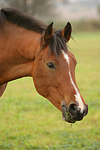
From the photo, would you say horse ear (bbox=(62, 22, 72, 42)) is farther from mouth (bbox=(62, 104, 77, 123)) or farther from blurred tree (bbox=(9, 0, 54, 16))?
blurred tree (bbox=(9, 0, 54, 16))

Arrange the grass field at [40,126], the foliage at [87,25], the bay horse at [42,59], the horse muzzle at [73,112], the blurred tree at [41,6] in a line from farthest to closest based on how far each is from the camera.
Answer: the foliage at [87,25] < the blurred tree at [41,6] < the grass field at [40,126] < the bay horse at [42,59] < the horse muzzle at [73,112]

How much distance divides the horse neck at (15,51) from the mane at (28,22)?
0.19 feet

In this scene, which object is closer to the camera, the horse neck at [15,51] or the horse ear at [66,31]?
the horse ear at [66,31]

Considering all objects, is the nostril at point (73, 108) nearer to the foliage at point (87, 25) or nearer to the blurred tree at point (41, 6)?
the blurred tree at point (41, 6)

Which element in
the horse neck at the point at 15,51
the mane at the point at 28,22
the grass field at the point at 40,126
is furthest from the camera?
the grass field at the point at 40,126

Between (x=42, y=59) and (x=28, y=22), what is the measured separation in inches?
22.4

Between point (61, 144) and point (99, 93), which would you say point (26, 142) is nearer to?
point (61, 144)

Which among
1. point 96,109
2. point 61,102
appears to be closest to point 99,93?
point 96,109

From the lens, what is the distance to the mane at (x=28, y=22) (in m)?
2.12

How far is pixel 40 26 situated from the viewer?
2.34 meters

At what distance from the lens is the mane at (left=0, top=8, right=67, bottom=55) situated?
212cm

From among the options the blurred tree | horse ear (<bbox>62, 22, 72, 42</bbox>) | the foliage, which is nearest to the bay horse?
horse ear (<bbox>62, 22, 72, 42</bbox>)

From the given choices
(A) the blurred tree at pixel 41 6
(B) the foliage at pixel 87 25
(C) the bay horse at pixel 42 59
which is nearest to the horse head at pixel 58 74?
(C) the bay horse at pixel 42 59

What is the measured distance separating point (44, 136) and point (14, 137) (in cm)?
56
